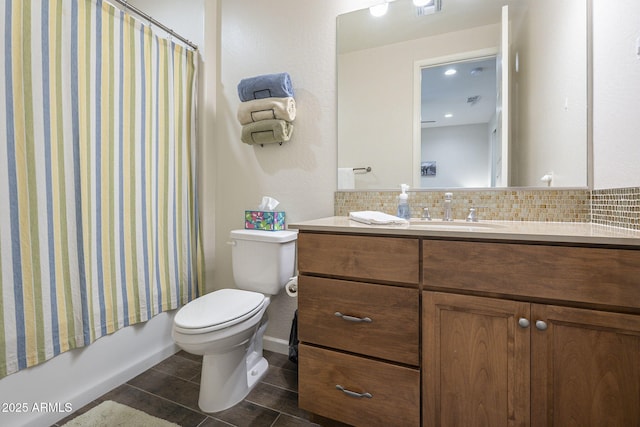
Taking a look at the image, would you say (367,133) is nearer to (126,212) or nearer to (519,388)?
(519,388)

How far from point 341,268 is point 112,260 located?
1.16m

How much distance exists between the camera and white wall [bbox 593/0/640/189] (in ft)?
2.93

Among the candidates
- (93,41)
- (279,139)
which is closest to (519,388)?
(279,139)

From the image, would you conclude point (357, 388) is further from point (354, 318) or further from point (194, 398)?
point (194, 398)

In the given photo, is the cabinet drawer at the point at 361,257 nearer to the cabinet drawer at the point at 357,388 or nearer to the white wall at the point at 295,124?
the cabinet drawer at the point at 357,388

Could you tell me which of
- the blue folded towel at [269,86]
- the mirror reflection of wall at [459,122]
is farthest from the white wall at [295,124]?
the mirror reflection of wall at [459,122]

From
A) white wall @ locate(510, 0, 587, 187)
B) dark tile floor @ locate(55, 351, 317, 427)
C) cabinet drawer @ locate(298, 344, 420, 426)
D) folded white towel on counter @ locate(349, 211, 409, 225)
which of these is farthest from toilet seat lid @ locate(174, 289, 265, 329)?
white wall @ locate(510, 0, 587, 187)

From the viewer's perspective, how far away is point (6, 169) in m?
1.06

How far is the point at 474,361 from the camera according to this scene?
91 cm

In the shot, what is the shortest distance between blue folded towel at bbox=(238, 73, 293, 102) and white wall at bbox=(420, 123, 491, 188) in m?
0.80

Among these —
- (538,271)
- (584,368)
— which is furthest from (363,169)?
(584,368)

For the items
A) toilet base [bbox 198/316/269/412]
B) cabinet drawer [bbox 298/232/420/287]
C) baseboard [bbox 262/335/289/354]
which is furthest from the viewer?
baseboard [bbox 262/335/289/354]

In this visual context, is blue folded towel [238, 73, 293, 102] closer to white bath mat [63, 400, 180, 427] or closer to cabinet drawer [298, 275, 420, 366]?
cabinet drawer [298, 275, 420, 366]

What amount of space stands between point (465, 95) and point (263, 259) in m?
1.31
